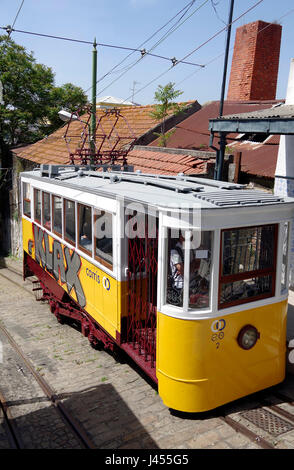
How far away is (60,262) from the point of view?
7930 mm

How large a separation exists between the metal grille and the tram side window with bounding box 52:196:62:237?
14.9ft

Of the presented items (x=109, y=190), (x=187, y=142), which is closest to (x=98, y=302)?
(x=109, y=190)

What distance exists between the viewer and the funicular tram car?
457cm

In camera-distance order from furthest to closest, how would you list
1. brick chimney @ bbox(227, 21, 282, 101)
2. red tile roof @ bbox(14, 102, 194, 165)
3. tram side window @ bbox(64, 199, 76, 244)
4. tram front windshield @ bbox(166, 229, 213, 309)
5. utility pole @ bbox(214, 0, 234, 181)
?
red tile roof @ bbox(14, 102, 194, 165) → brick chimney @ bbox(227, 21, 282, 101) → utility pole @ bbox(214, 0, 234, 181) → tram side window @ bbox(64, 199, 76, 244) → tram front windshield @ bbox(166, 229, 213, 309)

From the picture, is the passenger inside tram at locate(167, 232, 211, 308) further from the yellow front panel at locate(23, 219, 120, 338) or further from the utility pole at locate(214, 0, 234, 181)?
the utility pole at locate(214, 0, 234, 181)

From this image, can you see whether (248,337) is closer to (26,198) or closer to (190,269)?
(190,269)

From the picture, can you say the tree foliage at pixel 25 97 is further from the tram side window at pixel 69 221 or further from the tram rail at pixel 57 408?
the tram rail at pixel 57 408

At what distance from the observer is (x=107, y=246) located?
5988 mm

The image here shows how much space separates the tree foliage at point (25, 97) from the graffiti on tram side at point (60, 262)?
13.4m

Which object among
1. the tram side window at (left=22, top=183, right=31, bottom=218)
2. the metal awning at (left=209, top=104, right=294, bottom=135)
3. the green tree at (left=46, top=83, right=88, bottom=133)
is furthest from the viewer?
the green tree at (left=46, top=83, right=88, bottom=133)

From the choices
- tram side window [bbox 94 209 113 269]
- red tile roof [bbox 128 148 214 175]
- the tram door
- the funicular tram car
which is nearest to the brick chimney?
red tile roof [bbox 128 148 214 175]

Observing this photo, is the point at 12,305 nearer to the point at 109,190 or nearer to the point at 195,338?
the point at 109,190

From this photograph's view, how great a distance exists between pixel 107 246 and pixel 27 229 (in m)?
4.68

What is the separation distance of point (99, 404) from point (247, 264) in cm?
262
